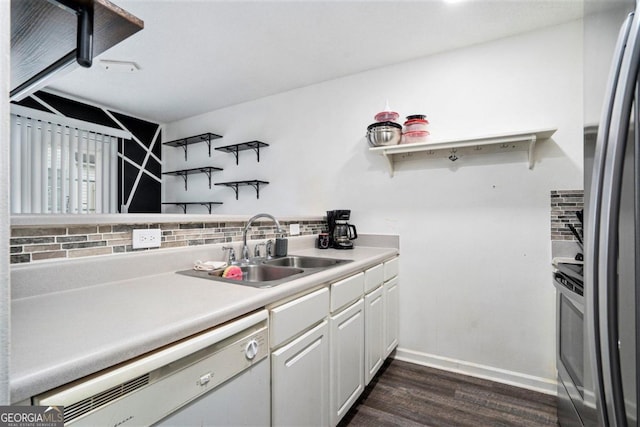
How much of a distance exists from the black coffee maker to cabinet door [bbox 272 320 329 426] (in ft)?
3.45

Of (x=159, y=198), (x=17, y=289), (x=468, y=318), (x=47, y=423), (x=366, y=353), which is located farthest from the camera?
(x=159, y=198)

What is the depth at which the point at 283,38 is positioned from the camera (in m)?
2.10

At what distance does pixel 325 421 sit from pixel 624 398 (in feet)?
3.71

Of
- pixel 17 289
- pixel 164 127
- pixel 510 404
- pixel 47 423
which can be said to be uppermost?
pixel 164 127

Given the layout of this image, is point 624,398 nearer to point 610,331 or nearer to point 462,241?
point 610,331

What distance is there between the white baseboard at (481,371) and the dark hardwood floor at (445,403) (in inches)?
1.7

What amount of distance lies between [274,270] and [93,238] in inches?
32.9

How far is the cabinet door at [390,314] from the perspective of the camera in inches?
81.7

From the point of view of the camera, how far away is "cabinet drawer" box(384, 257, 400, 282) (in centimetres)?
210

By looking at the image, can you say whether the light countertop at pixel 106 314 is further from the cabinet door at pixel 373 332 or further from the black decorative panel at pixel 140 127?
the black decorative panel at pixel 140 127

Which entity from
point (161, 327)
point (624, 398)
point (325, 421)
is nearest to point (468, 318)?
point (325, 421)

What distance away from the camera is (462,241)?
215 centimetres

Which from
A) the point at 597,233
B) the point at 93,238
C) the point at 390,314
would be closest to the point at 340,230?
the point at 390,314

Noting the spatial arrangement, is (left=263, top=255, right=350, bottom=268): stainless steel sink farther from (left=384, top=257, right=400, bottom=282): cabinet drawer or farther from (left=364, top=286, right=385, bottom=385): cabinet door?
(left=384, top=257, right=400, bottom=282): cabinet drawer
